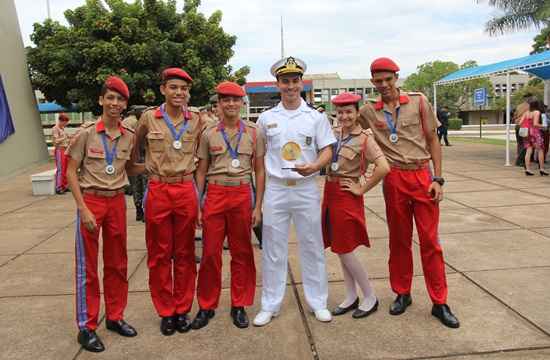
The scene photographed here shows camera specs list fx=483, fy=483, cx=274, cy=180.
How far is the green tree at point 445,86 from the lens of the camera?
59.2 m

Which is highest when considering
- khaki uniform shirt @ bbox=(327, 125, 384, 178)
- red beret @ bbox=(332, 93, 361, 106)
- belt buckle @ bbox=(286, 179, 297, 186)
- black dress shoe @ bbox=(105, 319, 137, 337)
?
red beret @ bbox=(332, 93, 361, 106)

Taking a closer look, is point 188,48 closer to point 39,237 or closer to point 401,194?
point 39,237

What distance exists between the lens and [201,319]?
11.5 ft

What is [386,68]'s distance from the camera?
3.42 m

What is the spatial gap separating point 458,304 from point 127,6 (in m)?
17.3

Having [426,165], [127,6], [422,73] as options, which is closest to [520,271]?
[426,165]

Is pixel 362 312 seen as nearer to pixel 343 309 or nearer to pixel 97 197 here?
pixel 343 309

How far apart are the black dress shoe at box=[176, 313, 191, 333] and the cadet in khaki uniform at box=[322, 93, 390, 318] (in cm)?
117

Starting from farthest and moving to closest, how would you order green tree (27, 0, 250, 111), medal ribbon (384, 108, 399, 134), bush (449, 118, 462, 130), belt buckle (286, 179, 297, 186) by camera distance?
bush (449, 118, 462, 130)
green tree (27, 0, 250, 111)
medal ribbon (384, 108, 399, 134)
belt buckle (286, 179, 297, 186)

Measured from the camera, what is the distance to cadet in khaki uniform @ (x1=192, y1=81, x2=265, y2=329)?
339cm

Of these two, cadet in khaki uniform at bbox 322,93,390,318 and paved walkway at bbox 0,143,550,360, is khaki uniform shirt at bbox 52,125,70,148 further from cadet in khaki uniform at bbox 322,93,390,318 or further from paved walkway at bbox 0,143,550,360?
cadet in khaki uniform at bbox 322,93,390,318

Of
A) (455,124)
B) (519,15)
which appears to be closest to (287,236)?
(519,15)

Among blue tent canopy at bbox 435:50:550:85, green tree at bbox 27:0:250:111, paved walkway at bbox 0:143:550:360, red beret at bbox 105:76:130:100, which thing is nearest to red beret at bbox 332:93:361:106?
red beret at bbox 105:76:130:100

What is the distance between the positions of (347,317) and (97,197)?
1977 millimetres
